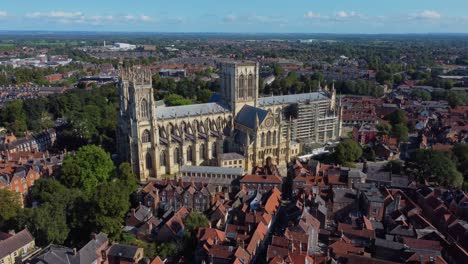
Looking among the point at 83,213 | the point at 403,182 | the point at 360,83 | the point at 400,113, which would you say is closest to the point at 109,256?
the point at 83,213

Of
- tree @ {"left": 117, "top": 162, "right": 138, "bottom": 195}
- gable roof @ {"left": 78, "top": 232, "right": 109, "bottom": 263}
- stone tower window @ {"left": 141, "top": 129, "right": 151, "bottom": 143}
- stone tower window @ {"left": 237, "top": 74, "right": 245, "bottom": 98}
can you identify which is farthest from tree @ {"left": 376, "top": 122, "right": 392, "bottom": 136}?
gable roof @ {"left": 78, "top": 232, "right": 109, "bottom": 263}

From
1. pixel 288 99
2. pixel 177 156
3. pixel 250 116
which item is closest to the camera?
pixel 177 156

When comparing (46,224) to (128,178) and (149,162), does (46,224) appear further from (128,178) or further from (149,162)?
(149,162)

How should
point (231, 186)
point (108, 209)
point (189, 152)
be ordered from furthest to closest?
point (189, 152), point (231, 186), point (108, 209)

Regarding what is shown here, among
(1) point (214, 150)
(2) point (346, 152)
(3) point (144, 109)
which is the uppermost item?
(3) point (144, 109)

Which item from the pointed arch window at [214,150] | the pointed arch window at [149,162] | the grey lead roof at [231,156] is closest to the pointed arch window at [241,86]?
the pointed arch window at [214,150]

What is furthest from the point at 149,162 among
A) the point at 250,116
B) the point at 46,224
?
the point at 46,224

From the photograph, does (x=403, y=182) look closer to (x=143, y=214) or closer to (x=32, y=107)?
(x=143, y=214)
